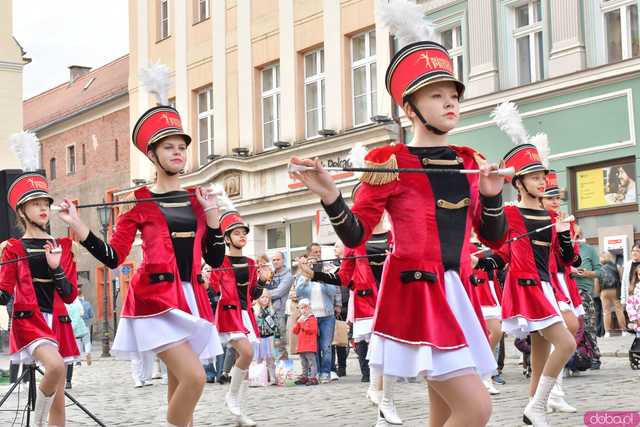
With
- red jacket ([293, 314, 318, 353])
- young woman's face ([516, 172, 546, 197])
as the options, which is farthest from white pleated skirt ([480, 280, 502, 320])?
young woman's face ([516, 172, 546, 197])

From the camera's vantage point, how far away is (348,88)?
29.9 metres

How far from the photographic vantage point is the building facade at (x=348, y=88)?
22594 millimetres

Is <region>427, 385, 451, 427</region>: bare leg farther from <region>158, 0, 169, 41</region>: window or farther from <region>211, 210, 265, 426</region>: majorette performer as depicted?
<region>158, 0, 169, 41</region>: window

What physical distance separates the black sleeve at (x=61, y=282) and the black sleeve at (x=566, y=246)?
169 inches

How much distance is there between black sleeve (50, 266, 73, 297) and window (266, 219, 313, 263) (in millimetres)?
20535

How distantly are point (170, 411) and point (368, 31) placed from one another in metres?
22.5

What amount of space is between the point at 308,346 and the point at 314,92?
15332mm

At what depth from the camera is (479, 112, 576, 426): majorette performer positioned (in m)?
9.55

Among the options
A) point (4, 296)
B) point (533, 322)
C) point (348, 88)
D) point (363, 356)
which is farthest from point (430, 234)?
point (348, 88)

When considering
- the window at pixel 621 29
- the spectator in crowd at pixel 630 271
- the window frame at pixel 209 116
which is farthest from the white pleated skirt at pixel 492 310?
the window frame at pixel 209 116

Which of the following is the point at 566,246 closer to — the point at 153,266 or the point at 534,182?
the point at 534,182

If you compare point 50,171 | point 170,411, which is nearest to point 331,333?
point 170,411

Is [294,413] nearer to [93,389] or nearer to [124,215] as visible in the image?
[124,215]

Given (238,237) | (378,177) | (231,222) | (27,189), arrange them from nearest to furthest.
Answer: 1. (378,177)
2. (27,189)
3. (238,237)
4. (231,222)
